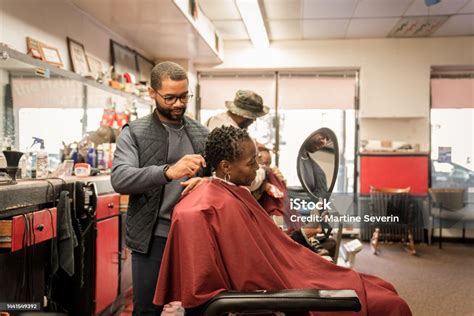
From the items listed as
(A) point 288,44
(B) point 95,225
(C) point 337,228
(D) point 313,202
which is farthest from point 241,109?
(A) point 288,44

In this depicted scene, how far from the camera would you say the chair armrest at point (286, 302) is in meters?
1.27

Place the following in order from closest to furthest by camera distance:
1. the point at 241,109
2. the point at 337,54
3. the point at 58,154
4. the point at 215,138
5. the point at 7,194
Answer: the point at 215,138, the point at 7,194, the point at 241,109, the point at 58,154, the point at 337,54

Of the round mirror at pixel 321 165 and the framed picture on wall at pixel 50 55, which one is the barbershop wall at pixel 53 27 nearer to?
the framed picture on wall at pixel 50 55

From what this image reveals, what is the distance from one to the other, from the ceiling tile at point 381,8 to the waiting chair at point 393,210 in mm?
2092

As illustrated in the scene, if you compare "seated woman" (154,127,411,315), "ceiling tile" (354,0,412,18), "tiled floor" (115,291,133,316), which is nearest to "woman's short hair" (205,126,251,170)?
"seated woman" (154,127,411,315)

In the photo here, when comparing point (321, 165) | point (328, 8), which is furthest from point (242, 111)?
point (328, 8)

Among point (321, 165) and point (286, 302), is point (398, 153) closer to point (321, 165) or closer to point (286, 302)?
point (321, 165)

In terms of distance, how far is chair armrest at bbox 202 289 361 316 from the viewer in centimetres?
127

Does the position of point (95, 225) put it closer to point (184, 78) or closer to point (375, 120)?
point (184, 78)

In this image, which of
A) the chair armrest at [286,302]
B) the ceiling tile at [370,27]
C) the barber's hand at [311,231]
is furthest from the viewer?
the ceiling tile at [370,27]

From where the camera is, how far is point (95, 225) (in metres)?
2.66

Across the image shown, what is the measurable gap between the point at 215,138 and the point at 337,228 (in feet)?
3.80

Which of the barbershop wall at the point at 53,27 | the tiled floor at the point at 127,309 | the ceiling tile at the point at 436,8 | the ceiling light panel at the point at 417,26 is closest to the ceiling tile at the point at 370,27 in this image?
the ceiling light panel at the point at 417,26

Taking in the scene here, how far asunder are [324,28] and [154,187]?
15.2ft
